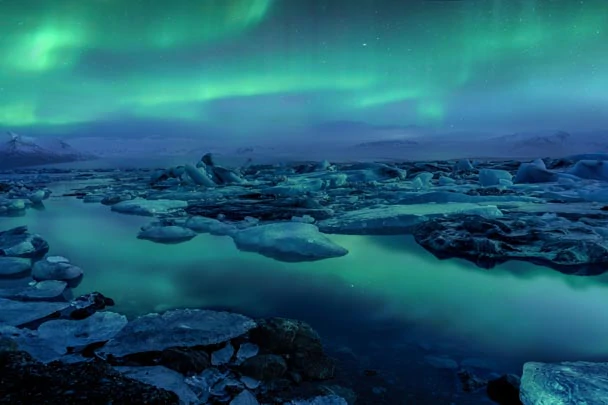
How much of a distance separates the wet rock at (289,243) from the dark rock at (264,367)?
227cm

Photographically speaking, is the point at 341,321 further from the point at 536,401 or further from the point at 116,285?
the point at 116,285

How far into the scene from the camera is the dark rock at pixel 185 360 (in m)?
1.78

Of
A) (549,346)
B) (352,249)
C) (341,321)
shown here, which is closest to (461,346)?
(549,346)

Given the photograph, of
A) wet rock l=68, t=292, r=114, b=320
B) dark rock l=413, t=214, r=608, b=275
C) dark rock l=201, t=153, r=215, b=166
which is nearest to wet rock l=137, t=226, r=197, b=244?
A: wet rock l=68, t=292, r=114, b=320

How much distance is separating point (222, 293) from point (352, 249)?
198cm

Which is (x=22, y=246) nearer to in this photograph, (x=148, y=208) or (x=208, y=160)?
(x=148, y=208)

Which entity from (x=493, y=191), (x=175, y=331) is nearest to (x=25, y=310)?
(x=175, y=331)

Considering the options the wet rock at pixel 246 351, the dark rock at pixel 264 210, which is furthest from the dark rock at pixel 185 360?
the dark rock at pixel 264 210

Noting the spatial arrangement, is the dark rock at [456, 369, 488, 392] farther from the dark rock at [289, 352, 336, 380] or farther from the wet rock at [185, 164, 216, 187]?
the wet rock at [185, 164, 216, 187]

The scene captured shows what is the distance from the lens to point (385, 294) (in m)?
3.02

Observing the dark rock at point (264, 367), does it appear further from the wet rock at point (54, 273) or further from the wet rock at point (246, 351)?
Answer: the wet rock at point (54, 273)

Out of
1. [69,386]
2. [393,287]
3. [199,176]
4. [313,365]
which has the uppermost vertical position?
[199,176]

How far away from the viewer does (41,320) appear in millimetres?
2434

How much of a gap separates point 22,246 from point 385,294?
4.33m
